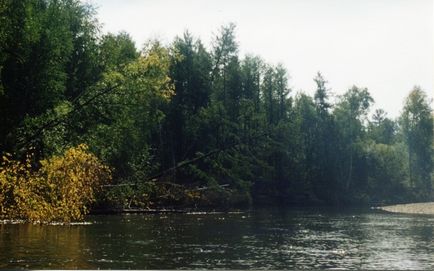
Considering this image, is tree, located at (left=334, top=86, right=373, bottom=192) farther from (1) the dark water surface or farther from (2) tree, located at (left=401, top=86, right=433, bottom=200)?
(1) the dark water surface

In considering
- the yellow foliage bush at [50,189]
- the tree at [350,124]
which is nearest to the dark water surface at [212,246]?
the yellow foliage bush at [50,189]

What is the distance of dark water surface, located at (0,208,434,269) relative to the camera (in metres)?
22.2

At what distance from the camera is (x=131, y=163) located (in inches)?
2237

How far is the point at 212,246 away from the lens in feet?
93.3

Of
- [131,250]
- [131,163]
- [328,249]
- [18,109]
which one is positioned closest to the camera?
[131,250]

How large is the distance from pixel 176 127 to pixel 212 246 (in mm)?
53763

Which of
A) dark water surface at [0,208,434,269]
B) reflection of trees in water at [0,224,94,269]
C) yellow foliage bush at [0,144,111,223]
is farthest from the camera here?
yellow foliage bush at [0,144,111,223]

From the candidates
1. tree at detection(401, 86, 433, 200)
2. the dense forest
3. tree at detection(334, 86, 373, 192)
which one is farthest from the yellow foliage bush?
tree at detection(401, 86, 433, 200)

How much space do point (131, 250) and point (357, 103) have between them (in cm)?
9136

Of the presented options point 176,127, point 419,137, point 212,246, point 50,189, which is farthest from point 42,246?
point 419,137

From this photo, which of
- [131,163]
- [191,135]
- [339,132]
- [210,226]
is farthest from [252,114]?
[210,226]

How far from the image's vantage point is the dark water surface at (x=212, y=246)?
2225 cm

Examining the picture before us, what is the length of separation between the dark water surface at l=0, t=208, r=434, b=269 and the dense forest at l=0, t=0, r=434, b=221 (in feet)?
12.4

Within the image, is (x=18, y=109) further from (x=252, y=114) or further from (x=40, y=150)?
(x=252, y=114)
